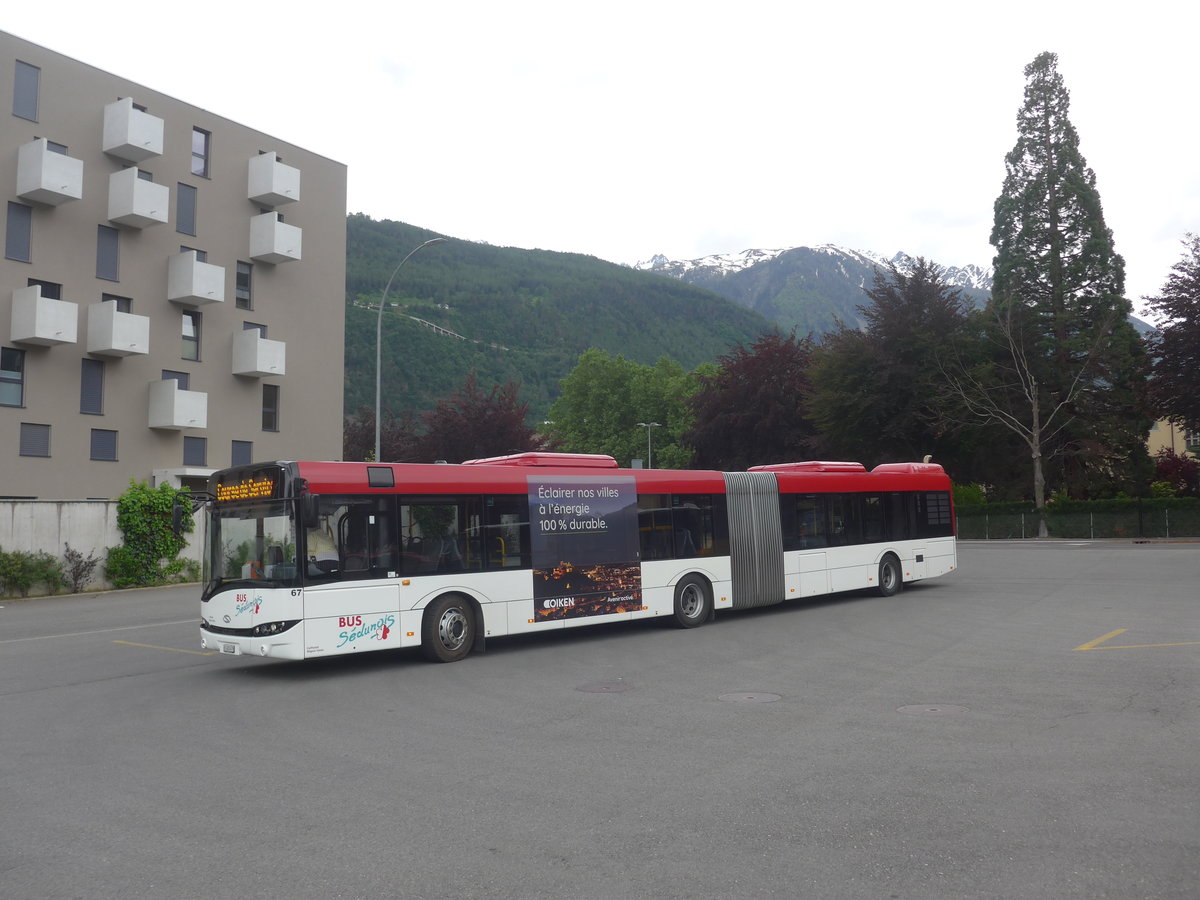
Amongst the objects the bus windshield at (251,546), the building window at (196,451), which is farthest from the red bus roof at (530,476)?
the building window at (196,451)

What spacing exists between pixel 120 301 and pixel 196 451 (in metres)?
6.16

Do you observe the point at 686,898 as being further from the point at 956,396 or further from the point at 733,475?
the point at 956,396

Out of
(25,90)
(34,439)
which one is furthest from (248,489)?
(25,90)

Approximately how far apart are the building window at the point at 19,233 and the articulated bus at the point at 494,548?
24.8 meters

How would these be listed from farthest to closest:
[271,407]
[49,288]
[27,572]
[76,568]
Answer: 1. [271,407]
2. [49,288]
3. [76,568]
4. [27,572]

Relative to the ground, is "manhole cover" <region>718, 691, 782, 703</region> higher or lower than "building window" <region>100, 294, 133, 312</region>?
lower

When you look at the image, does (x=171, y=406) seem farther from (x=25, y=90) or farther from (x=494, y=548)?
(x=494, y=548)

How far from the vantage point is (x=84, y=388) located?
112 ft

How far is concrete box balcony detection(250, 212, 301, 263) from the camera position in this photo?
3916 cm

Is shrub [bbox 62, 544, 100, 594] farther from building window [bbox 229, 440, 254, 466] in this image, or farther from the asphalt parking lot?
building window [bbox 229, 440, 254, 466]

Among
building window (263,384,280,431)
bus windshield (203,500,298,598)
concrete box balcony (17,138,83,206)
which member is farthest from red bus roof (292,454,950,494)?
building window (263,384,280,431)

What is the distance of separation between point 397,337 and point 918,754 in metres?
119

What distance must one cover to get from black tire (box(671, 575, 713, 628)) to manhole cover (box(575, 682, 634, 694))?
5.23 m

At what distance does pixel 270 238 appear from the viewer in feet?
128
